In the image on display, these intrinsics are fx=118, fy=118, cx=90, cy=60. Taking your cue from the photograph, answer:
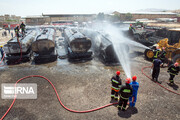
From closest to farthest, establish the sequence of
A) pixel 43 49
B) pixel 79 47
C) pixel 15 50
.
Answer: pixel 15 50, pixel 43 49, pixel 79 47

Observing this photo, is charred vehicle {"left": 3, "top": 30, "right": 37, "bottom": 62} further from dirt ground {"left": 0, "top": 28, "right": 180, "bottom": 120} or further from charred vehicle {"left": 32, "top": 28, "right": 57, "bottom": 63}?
dirt ground {"left": 0, "top": 28, "right": 180, "bottom": 120}

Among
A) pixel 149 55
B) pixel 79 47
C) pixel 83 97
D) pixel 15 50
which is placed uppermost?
pixel 79 47

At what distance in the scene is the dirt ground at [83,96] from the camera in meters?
5.05

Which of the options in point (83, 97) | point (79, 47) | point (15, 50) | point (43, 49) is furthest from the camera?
point (79, 47)

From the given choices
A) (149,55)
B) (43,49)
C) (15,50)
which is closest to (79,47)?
(43,49)

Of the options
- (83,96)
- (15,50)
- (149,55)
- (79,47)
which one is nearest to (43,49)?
(15,50)

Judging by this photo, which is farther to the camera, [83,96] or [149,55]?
[149,55]

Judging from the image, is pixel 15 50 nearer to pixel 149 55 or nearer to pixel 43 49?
pixel 43 49

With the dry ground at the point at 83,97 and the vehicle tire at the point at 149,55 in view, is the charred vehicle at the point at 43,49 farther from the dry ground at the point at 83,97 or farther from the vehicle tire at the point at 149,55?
the vehicle tire at the point at 149,55

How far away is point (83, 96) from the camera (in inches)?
247

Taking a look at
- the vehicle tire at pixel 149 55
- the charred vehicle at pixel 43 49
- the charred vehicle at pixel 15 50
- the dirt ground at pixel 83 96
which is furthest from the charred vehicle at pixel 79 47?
the vehicle tire at pixel 149 55

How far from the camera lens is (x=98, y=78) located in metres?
8.06

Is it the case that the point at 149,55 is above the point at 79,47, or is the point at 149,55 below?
below

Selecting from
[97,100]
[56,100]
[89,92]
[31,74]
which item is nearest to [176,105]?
[97,100]
